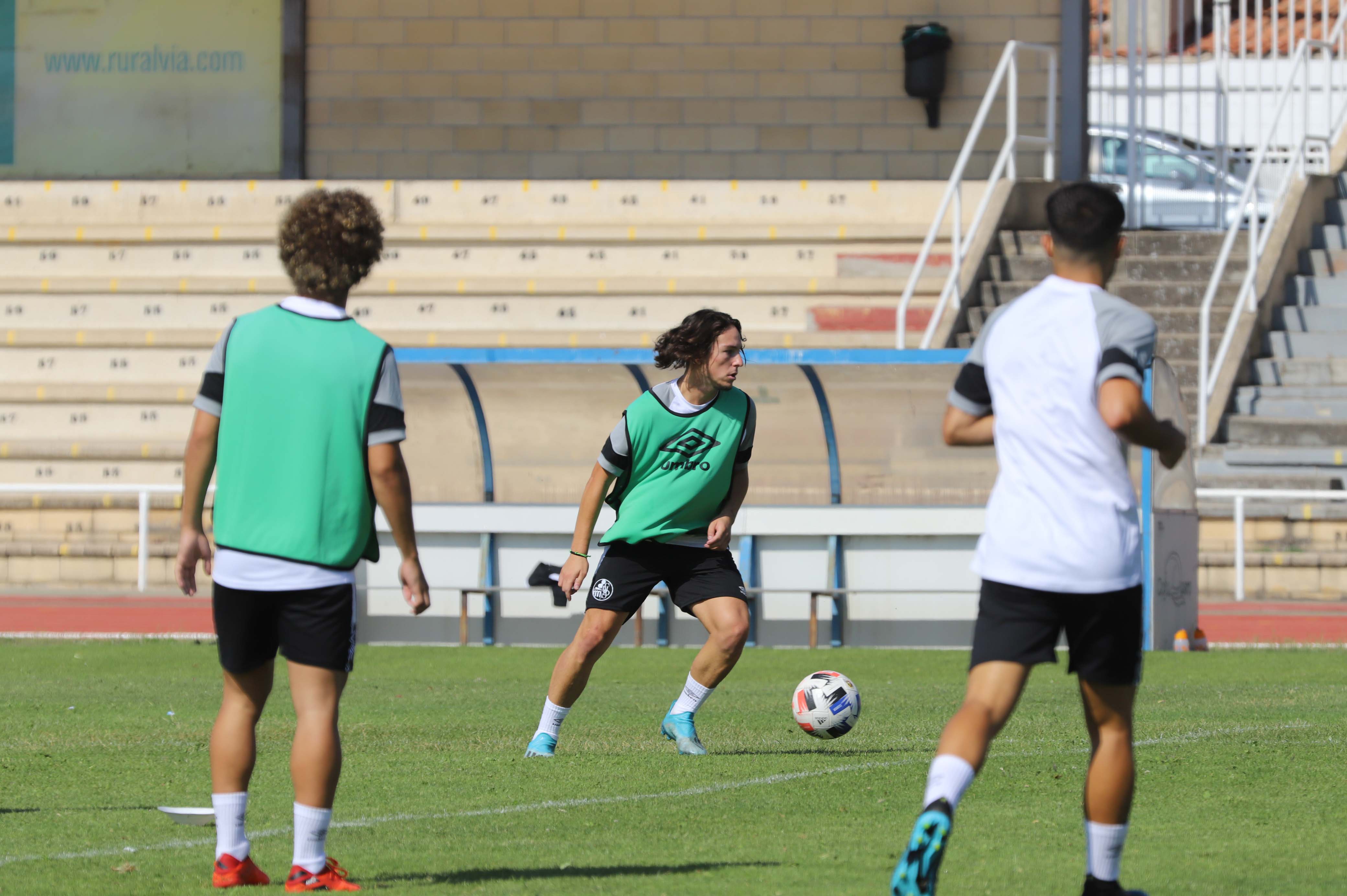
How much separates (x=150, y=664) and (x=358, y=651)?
1719 millimetres

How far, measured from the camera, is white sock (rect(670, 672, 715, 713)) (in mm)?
8172

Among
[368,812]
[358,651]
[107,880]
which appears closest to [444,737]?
[368,812]

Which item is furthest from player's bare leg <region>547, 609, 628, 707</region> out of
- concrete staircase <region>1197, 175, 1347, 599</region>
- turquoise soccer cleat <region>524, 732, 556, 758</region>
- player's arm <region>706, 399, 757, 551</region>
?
concrete staircase <region>1197, 175, 1347, 599</region>

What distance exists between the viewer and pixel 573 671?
7953 mm

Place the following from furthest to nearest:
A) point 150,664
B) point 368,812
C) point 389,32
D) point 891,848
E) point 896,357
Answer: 1. point 389,32
2. point 896,357
3. point 150,664
4. point 368,812
5. point 891,848

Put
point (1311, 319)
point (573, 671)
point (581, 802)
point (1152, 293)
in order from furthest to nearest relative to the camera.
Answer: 1. point (1152, 293)
2. point (1311, 319)
3. point (573, 671)
4. point (581, 802)

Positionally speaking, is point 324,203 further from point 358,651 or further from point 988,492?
point 988,492

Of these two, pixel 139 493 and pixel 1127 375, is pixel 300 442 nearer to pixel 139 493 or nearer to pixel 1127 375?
pixel 1127 375

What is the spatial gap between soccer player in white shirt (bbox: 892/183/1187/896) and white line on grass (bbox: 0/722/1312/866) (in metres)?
2.32

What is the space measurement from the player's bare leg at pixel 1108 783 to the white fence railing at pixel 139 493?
43.2 feet

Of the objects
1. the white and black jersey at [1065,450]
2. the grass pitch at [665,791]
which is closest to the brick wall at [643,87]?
the grass pitch at [665,791]

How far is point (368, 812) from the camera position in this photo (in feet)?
22.0

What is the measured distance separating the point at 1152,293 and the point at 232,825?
1648 centimetres

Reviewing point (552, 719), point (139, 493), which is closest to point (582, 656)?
point (552, 719)
